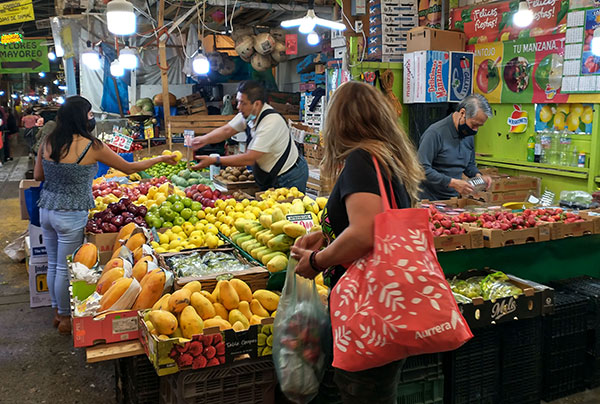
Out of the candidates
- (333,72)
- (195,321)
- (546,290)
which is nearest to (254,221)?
(195,321)

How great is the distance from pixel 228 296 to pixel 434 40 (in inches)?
226

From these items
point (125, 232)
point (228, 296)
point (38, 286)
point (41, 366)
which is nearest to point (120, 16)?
point (125, 232)

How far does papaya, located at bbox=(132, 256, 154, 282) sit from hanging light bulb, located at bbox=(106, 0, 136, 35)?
3558 mm

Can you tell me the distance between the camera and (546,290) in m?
3.42

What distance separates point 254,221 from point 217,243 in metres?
0.31

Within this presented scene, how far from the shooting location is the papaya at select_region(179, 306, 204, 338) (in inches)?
107

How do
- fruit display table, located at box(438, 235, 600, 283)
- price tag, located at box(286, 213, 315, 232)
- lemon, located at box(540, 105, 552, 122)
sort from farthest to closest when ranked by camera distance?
1. lemon, located at box(540, 105, 552, 122)
2. fruit display table, located at box(438, 235, 600, 283)
3. price tag, located at box(286, 213, 315, 232)

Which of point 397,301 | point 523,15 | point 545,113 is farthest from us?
point 545,113

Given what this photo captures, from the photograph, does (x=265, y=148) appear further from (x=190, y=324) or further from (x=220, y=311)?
(x=190, y=324)

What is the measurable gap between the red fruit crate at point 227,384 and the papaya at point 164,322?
220mm

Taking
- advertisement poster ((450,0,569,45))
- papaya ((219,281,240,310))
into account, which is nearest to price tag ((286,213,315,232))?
papaya ((219,281,240,310))

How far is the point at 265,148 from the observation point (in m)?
5.17

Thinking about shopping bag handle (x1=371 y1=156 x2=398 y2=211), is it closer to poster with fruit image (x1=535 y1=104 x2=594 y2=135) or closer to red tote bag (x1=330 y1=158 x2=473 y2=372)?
red tote bag (x1=330 y1=158 x2=473 y2=372)

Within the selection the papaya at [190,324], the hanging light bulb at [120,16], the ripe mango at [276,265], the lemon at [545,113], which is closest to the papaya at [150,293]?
the papaya at [190,324]
